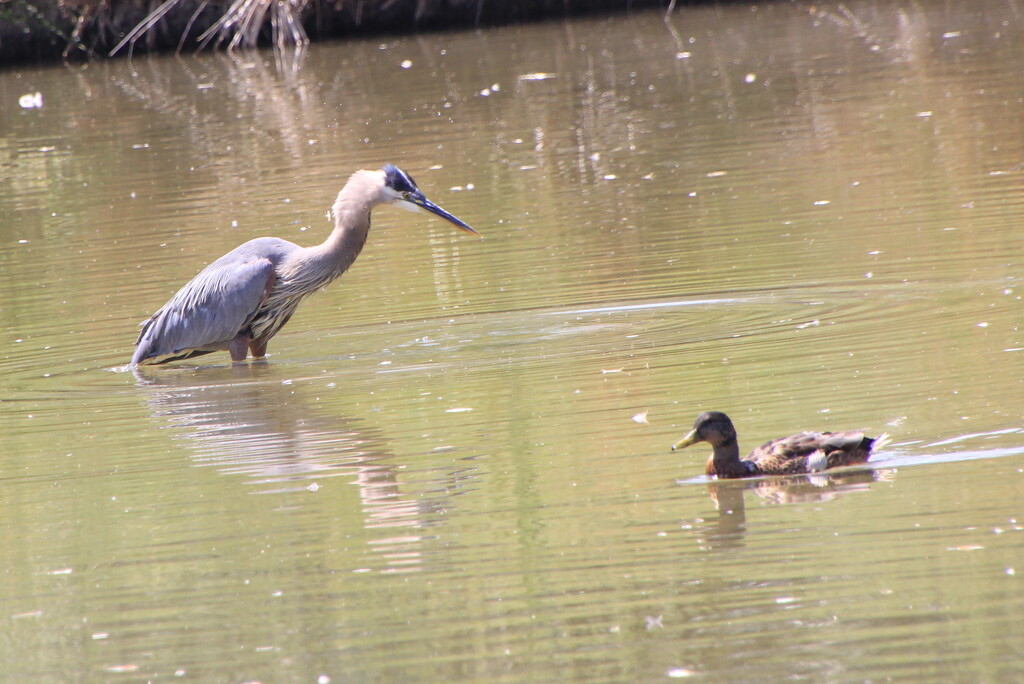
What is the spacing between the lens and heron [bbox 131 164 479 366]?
933 cm

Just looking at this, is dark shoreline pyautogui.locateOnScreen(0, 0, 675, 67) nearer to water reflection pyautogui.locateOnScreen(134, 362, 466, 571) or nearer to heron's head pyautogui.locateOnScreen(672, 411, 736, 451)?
water reflection pyautogui.locateOnScreen(134, 362, 466, 571)

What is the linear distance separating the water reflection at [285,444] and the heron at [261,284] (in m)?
0.22

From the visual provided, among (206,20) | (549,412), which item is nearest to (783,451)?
(549,412)

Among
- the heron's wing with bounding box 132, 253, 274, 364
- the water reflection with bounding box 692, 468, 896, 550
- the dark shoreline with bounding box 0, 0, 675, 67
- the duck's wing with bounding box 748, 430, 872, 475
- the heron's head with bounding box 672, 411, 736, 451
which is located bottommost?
the dark shoreline with bounding box 0, 0, 675, 67

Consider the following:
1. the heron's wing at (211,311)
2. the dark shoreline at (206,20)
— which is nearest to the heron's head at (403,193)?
the heron's wing at (211,311)

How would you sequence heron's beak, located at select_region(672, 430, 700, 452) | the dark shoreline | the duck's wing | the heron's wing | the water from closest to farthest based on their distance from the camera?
the water < the duck's wing < heron's beak, located at select_region(672, 430, 700, 452) < the heron's wing < the dark shoreline

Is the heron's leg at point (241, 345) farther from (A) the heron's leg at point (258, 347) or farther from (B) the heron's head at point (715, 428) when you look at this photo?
(B) the heron's head at point (715, 428)

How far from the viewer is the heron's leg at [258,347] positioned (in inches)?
375

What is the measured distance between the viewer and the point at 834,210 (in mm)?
11578

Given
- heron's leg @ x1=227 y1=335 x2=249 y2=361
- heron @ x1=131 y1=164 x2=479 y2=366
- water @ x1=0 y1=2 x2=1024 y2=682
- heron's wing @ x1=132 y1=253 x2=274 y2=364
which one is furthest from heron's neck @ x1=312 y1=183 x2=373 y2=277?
heron's leg @ x1=227 y1=335 x2=249 y2=361

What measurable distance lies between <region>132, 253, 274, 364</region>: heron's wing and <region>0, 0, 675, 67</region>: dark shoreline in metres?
23.2

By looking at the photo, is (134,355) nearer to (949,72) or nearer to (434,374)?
(434,374)

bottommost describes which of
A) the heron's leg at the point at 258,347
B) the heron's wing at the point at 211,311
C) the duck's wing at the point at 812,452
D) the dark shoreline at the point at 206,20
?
the dark shoreline at the point at 206,20

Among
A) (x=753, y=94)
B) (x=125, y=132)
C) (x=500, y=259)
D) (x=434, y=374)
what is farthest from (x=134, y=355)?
(x=125, y=132)
